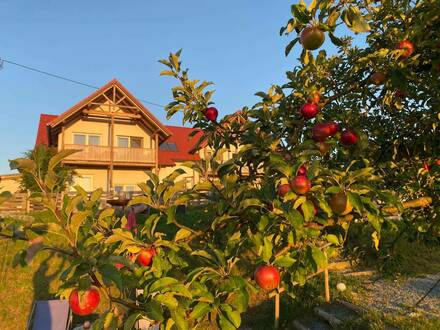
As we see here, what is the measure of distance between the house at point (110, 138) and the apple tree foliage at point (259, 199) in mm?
18536

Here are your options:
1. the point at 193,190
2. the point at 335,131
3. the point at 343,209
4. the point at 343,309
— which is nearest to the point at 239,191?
the point at 193,190

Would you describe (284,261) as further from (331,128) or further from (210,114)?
(210,114)

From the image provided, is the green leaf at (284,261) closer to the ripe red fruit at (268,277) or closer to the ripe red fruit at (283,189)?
the ripe red fruit at (268,277)

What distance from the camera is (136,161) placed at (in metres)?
22.6

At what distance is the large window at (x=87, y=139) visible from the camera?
22375 mm

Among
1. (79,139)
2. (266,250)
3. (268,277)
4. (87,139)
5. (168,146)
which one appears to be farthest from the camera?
(168,146)

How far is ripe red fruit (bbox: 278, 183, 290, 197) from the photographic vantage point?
1658 mm

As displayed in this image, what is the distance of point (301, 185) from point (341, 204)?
7.9 inches

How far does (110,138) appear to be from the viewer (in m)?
22.5

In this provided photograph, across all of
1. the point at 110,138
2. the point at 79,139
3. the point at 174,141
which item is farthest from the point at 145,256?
the point at 174,141

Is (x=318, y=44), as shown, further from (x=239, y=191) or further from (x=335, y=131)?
(x=239, y=191)

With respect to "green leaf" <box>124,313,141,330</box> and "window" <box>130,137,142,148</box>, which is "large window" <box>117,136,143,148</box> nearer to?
"window" <box>130,137,142,148</box>

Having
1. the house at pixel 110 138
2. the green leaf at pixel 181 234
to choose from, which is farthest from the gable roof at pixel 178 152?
the green leaf at pixel 181 234

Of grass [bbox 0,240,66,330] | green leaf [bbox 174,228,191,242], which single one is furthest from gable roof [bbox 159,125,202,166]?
green leaf [bbox 174,228,191,242]
